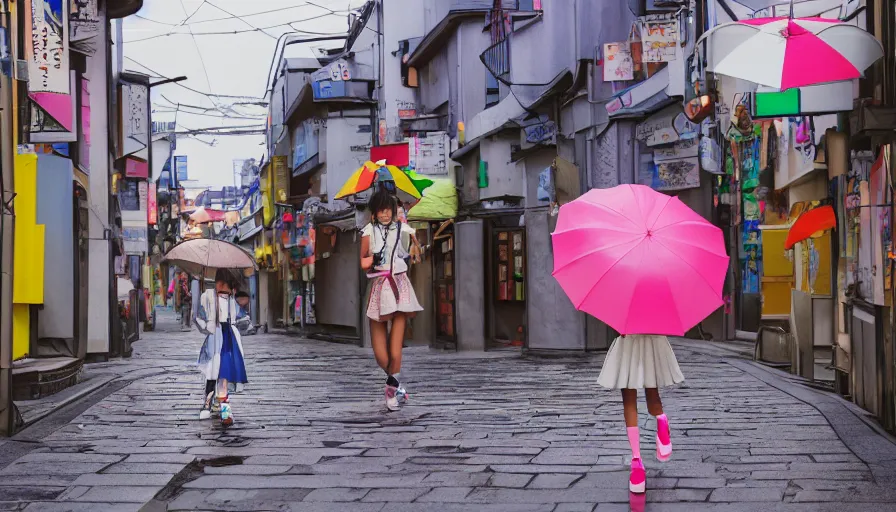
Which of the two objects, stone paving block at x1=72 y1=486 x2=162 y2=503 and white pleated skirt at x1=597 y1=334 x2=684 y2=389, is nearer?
stone paving block at x1=72 y1=486 x2=162 y2=503

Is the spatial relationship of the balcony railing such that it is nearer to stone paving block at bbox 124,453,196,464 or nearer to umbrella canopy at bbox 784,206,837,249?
umbrella canopy at bbox 784,206,837,249

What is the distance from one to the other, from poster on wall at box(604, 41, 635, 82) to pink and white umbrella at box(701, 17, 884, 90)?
10093 millimetres

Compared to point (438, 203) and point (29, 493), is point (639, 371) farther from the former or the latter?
point (438, 203)

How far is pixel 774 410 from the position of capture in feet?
32.5

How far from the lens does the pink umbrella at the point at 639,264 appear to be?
559cm

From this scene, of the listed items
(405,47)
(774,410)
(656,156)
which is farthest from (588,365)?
(405,47)

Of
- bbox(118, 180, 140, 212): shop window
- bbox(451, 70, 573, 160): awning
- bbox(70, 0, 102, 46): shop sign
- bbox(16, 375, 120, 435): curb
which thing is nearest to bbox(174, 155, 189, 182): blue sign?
bbox(118, 180, 140, 212): shop window

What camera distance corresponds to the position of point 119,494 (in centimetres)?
596

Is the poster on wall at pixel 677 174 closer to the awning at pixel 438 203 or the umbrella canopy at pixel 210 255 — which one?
the awning at pixel 438 203

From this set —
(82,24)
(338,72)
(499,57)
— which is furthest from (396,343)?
(338,72)

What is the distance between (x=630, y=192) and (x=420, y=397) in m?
6.04

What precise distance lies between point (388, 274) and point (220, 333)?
5.83 ft

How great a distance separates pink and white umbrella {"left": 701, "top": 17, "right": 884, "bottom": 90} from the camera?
8273 millimetres

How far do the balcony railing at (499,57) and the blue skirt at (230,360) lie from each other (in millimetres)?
12760
